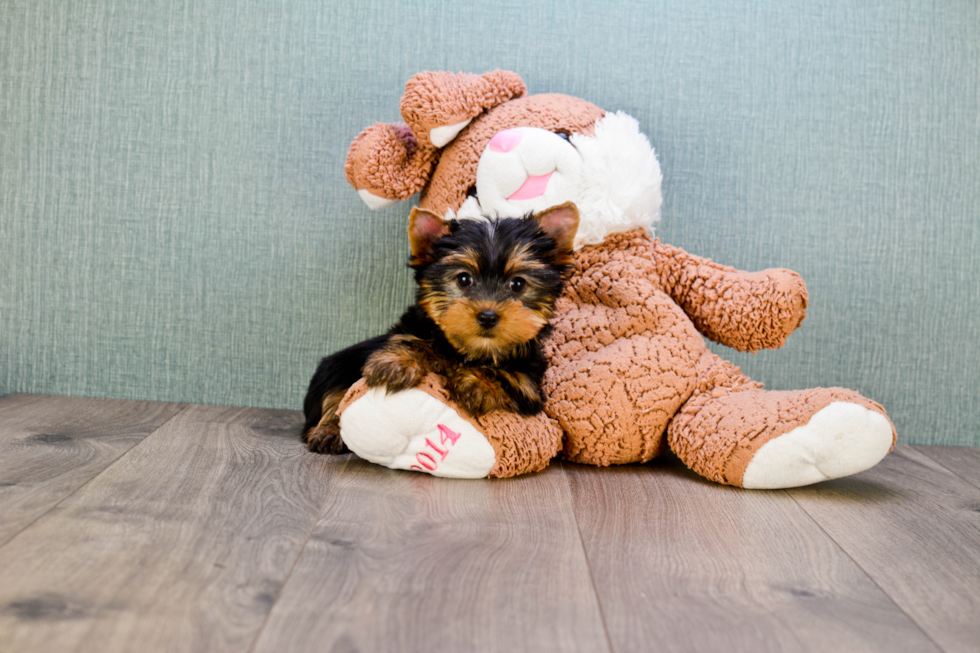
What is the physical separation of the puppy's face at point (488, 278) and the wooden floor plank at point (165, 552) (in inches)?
16.7

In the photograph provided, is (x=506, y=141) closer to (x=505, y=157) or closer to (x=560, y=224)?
(x=505, y=157)

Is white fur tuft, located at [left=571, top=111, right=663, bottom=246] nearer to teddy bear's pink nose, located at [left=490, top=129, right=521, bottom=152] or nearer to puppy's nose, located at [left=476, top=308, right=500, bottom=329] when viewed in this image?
teddy bear's pink nose, located at [left=490, top=129, right=521, bottom=152]

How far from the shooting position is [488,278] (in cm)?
152

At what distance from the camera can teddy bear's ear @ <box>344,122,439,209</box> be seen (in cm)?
191

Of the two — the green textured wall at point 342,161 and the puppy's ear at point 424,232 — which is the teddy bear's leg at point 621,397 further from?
the green textured wall at point 342,161

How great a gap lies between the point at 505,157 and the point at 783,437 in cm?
86

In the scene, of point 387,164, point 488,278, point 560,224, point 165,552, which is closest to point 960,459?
point 560,224

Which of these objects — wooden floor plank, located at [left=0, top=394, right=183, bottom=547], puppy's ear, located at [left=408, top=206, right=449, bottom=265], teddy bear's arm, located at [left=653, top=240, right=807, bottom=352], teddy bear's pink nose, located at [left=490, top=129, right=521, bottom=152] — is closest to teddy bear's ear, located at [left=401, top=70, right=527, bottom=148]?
teddy bear's pink nose, located at [left=490, top=129, right=521, bottom=152]

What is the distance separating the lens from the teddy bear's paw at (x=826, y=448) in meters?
1.56

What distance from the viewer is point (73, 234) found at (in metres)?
2.24

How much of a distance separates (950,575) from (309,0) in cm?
206

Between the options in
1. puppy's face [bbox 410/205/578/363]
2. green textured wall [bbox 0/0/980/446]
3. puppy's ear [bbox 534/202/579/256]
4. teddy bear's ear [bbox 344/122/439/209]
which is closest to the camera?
puppy's face [bbox 410/205/578/363]

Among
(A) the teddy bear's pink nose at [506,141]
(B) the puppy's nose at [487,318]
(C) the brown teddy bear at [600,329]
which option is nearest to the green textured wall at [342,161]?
(C) the brown teddy bear at [600,329]

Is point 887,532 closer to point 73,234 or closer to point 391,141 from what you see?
point 391,141
